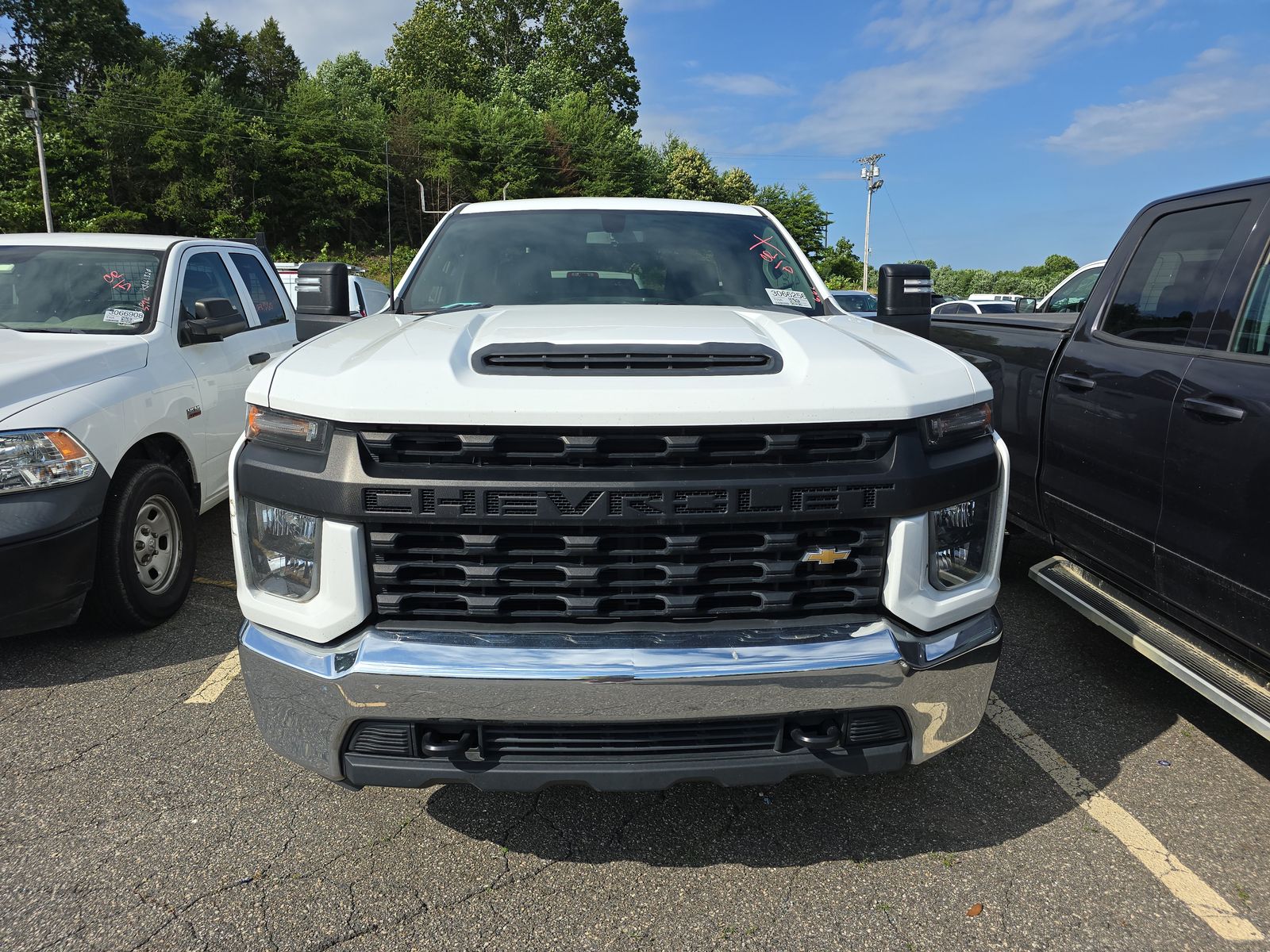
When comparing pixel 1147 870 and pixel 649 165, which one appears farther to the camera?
pixel 649 165

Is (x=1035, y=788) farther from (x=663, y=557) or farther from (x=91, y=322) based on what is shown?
(x=91, y=322)

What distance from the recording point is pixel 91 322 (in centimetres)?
454

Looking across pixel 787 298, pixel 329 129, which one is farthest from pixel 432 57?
pixel 787 298

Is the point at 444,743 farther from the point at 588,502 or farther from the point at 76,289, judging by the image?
the point at 76,289

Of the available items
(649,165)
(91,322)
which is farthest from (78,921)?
(649,165)

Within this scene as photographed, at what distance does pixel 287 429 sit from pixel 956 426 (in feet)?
5.84

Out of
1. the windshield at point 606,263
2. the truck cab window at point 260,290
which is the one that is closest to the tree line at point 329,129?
the truck cab window at point 260,290

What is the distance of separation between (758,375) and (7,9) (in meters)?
A: 74.7

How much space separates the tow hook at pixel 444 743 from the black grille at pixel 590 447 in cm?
66

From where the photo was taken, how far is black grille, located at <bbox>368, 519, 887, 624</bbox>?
202 centimetres

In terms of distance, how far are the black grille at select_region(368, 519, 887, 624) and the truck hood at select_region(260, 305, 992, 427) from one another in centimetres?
29

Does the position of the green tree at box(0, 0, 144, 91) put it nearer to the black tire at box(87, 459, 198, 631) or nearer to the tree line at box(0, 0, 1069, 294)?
the tree line at box(0, 0, 1069, 294)

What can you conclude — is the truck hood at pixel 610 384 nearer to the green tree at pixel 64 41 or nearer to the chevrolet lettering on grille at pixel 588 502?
the chevrolet lettering on grille at pixel 588 502

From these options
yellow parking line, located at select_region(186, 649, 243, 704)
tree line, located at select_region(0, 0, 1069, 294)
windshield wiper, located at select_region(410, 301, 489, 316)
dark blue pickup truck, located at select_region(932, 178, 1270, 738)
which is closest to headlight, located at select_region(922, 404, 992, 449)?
dark blue pickup truck, located at select_region(932, 178, 1270, 738)
